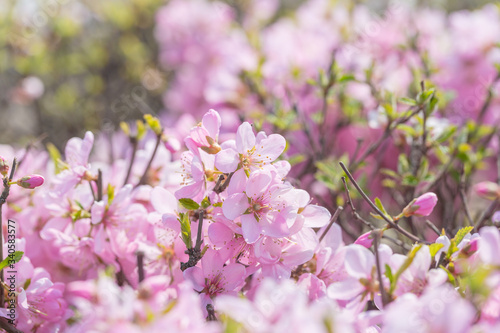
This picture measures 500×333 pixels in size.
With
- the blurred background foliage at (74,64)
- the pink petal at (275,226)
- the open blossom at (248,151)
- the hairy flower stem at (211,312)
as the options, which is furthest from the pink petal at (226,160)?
the blurred background foliage at (74,64)

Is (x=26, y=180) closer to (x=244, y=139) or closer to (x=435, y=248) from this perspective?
(x=244, y=139)

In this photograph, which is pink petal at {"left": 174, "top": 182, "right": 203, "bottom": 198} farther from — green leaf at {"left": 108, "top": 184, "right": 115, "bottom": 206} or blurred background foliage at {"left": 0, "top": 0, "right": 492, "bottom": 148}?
blurred background foliage at {"left": 0, "top": 0, "right": 492, "bottom": 148}

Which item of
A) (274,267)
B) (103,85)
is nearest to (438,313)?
(274,267)

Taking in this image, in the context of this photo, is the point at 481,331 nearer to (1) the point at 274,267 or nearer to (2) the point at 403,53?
(1) the point at 274,267

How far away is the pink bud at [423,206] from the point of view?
0.86m

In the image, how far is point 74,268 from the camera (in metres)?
1.06

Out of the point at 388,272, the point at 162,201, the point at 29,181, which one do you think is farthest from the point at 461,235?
the point at 29,181

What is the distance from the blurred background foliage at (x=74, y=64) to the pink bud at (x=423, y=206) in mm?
1607

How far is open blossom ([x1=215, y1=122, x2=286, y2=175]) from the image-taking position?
2.68 ft

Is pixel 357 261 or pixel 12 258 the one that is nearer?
pixel 357 261

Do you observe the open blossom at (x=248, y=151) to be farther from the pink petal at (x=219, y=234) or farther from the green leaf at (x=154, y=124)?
the green leaf at (x=154, y=124)

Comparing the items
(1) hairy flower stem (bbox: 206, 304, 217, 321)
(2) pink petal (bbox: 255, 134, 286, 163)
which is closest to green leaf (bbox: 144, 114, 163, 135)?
(2) pink petal (bbox: 255, 134, 286, 163)

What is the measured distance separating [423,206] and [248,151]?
33cm

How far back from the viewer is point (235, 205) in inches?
31.8
